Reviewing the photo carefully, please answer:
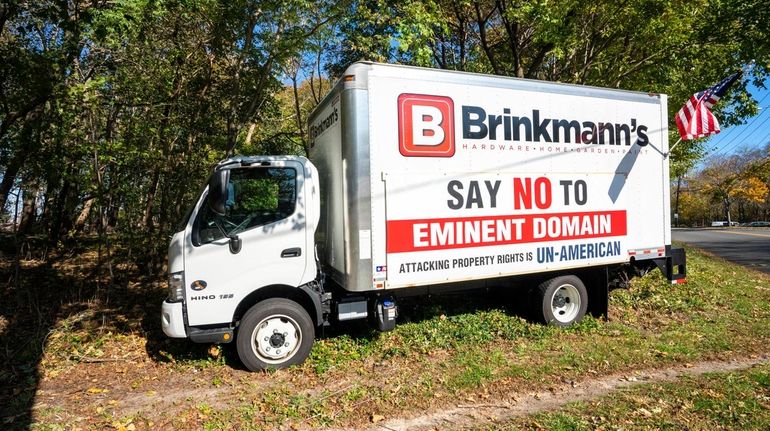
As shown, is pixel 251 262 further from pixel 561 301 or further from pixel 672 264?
pixel 672 264

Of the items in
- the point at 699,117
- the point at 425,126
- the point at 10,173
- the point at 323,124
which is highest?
the point at 699,117

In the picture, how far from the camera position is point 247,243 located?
5199mm

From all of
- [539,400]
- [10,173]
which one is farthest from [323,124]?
[10,173]

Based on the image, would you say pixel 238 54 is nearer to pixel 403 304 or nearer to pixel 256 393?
pixel 403 304

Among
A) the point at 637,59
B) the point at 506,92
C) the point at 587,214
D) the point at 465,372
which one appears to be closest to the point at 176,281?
the point at 465,372

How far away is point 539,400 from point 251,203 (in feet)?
12.4

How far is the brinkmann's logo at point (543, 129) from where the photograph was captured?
18.5 feet

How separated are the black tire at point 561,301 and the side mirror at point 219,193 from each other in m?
4.38

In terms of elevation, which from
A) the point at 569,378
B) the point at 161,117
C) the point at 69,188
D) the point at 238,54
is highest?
the point at 238,54

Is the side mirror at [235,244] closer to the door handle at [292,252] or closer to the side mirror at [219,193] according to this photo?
the side mirror at [219,193]

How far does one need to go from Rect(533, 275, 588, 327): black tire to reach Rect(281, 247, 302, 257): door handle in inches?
135

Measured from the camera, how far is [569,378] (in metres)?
5.04

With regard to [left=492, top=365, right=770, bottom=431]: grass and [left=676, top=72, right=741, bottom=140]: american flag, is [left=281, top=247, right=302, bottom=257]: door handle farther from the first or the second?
[left=676, top=72, right=741, bottom=140]: american flag

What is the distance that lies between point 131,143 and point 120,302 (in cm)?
290
